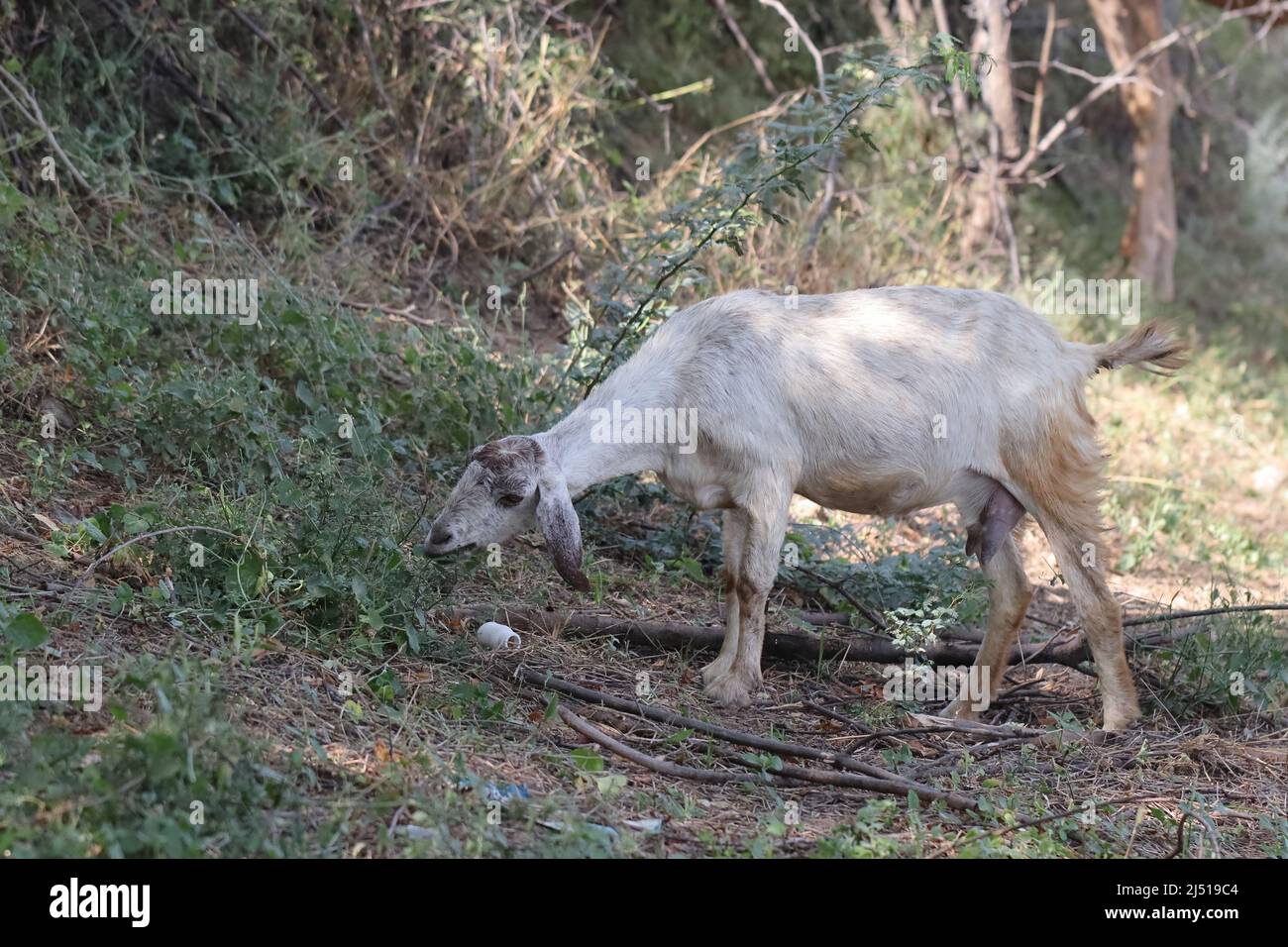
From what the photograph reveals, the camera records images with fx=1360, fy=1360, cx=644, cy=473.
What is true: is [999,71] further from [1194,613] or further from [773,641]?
[773,641]

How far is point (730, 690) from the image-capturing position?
4930 mm

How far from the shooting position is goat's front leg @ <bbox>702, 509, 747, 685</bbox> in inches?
198

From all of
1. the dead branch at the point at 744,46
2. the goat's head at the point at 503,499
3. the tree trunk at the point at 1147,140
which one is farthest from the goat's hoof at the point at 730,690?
the tree trunk at the point at 1147,140

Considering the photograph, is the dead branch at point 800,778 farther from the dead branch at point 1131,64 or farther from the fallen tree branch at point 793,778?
the dead branch at point 1131,64

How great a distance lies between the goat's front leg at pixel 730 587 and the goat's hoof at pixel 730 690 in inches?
1.3

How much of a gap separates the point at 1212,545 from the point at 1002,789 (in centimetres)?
392

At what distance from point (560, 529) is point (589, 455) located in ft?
1.17

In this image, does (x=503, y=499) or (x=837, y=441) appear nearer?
(x=503, y=499)

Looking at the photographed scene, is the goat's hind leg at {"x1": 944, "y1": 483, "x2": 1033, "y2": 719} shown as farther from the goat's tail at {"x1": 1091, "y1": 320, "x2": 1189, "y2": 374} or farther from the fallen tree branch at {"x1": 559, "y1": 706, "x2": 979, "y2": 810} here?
the fallen tree branch at {"x1": 559, "y1": 706, "x2": 979, "y2": 810}

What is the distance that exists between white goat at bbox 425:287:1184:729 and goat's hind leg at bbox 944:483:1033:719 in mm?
10

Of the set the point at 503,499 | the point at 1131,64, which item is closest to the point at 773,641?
the point at 503,499

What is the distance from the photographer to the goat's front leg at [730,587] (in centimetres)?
504
